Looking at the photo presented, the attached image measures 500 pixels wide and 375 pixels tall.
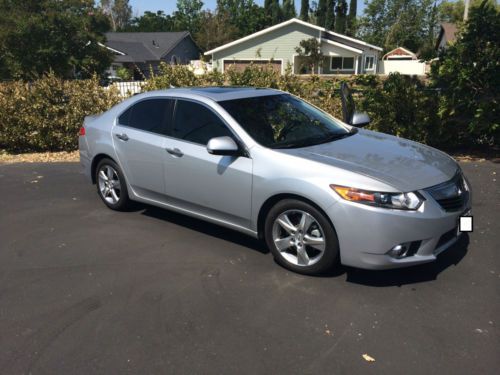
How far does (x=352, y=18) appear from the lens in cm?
6594

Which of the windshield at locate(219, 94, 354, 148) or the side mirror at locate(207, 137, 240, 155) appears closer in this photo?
the side mirror at locate(207, 137, 240, 155)

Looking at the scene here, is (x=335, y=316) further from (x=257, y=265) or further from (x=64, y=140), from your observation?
(x=64, y=140)

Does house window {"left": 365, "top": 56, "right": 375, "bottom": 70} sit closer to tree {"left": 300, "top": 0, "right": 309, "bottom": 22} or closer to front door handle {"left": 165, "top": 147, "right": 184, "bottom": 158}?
tree {"left": 300, "top": 0, "right": 309, "bottom": 22}

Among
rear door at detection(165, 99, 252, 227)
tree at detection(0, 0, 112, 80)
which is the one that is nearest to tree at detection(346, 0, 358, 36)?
tree at detection(0, 0, 112, 80)

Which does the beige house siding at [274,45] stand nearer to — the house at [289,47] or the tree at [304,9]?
the house at [289,47]

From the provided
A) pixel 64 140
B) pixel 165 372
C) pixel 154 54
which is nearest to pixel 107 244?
pixel 165 372

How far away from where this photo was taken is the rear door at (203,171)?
4.28 m

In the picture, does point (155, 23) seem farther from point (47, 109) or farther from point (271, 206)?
point (271, 206)

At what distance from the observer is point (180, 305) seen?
3650 millimetres

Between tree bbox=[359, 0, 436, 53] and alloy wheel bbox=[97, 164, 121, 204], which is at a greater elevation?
tree bbox=[359, 0, 436, 53]

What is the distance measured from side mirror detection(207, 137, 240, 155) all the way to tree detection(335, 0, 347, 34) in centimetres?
6402

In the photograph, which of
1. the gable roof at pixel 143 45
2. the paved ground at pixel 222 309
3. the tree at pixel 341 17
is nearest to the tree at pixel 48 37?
the gable roof at pixel 143 45

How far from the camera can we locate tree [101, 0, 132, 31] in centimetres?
10375

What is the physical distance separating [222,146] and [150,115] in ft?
4.81
